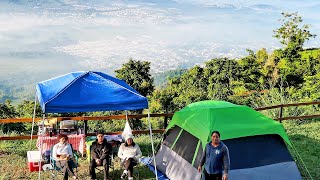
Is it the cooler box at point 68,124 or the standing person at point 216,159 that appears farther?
the cooler box at point 68,124

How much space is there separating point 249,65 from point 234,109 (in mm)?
27263

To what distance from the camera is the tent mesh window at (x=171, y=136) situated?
25.8 ft

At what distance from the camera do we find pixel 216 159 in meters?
5.87

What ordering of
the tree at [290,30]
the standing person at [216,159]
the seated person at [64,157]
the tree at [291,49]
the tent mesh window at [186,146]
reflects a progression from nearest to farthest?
the standing person at [216,159]
the seated person at [64,157]
the tent mesh window at [186,146]
the tree at [291,49]
the tree at [290,30]

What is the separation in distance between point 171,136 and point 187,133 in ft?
2.03

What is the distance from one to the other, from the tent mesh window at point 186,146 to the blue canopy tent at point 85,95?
3.37ft

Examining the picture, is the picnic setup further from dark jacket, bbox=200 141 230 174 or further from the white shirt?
dark jacket, bbox=200 141 230 174

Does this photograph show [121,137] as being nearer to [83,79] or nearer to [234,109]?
[83,79]

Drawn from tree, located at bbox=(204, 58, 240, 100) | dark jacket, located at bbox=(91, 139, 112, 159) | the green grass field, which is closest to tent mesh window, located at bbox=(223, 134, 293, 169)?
the green grass field

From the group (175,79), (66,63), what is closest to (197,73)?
(175,79)

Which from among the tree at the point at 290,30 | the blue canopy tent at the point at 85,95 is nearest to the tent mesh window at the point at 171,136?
the blue canopy tent at the point at 85,95

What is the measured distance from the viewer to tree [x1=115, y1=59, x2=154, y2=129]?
32531 mm

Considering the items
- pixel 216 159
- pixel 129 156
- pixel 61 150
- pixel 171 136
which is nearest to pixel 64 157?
pixel 61 150

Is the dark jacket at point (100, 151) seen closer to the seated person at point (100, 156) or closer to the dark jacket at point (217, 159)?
the seated person at point (100, 156)
